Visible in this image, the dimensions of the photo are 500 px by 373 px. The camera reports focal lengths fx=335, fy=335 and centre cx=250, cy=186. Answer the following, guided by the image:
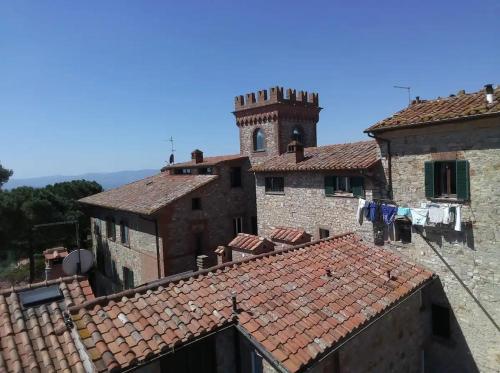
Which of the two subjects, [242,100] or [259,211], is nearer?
[259,211]

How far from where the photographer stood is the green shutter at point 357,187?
43.7 ft

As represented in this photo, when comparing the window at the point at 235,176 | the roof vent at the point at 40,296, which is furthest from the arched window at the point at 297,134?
the roof vent at the point at 40,296

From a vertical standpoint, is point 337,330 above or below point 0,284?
above

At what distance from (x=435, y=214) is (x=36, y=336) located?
37.4ft

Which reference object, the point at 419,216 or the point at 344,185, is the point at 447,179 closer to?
the point at 419,216

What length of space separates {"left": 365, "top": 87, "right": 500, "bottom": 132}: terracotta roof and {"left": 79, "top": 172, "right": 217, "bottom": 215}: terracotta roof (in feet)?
35.5

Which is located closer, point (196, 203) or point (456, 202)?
point (456, 202)

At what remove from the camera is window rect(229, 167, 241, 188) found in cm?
2175

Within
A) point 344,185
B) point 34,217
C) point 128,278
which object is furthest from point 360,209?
point 34,217

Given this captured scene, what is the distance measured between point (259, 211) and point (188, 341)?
40.3 feet

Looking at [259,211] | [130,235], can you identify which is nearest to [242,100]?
[259,211]

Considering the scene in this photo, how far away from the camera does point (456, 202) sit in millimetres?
10680

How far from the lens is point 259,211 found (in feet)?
61.8

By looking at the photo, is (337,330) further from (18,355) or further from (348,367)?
(18,355)
